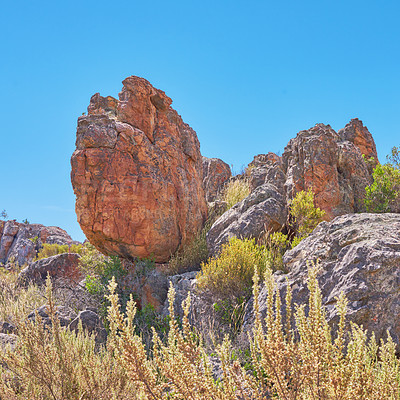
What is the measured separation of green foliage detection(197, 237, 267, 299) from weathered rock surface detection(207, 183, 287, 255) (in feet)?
4.10

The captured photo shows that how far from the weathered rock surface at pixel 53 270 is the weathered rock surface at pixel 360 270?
788cm

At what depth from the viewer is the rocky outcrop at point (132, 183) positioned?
8.47 meters

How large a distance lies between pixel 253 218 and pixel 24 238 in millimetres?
22976

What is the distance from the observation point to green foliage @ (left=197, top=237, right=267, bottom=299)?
626 cm

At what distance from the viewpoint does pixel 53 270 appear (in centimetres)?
1141

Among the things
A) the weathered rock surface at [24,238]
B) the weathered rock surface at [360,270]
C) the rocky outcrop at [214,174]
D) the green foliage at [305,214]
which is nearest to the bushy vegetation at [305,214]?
the green foliage at [305,214]

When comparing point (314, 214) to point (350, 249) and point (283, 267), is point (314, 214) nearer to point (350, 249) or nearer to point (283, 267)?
point (283, 267)

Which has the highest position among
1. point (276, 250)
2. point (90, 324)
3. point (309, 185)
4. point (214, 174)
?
point (214, 174)

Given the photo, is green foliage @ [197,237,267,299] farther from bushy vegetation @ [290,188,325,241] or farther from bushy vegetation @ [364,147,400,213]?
bushy vegetation @ [364,147,400,213]

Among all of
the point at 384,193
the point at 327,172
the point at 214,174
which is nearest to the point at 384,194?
the point at 384,193

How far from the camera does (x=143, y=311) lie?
7.12 m

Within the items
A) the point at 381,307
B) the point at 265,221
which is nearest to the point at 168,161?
the point at 265,221

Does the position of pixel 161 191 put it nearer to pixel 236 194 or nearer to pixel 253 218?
pixel 253 218

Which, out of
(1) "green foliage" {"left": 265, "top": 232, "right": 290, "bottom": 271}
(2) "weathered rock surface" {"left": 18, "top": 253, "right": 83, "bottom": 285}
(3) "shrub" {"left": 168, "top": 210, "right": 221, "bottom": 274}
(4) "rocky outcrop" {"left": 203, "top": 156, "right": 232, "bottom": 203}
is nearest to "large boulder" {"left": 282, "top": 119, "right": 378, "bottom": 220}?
(1) "green foliage" {"left": 265, "top": 232, "right": 290, "bottom": 271}
